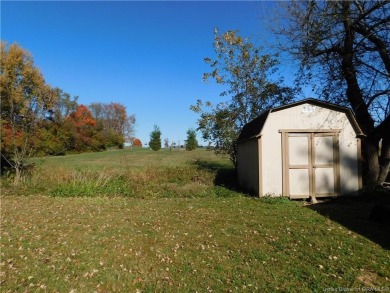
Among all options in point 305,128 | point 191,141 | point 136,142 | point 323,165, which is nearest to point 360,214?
point 323,165

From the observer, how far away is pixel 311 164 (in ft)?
33.7

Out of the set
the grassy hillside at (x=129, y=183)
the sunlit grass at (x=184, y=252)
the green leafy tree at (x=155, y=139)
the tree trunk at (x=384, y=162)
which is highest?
the green leafy tree at (x=155, y=139)

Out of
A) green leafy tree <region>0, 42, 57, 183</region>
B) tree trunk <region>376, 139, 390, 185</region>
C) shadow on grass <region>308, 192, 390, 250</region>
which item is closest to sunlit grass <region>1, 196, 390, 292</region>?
shadow on grass <region>308, 192, 390, 250</region>

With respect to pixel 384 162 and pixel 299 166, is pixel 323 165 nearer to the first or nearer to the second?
pixel 299 166

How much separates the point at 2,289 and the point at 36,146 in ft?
39.4

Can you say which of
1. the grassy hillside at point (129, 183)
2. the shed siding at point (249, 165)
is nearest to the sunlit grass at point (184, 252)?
the shed siding at point (249, 165)

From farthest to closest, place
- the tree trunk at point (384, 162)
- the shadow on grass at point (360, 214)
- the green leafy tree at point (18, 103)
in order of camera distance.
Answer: the green leafy tree at point (18, 103)
the tree trunk at point (384, 162)
the shadow on grass at point (360, 214)

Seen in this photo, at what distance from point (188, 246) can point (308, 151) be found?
6.59 m

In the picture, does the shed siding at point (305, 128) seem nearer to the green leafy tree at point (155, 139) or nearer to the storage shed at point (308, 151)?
the storage shed at point (308, 151)

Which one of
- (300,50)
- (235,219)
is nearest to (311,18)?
(300,50)

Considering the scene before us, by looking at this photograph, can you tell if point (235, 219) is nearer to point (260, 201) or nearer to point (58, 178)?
point (260, 201)

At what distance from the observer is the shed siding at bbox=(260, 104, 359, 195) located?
33.9 feet

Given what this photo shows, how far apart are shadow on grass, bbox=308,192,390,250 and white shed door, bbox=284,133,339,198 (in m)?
0.63

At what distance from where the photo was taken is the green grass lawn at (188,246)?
4074 millimetres
